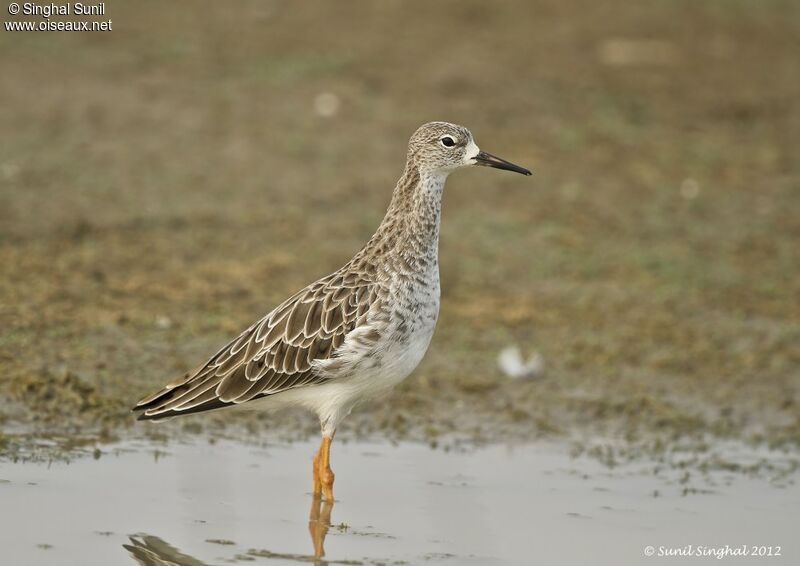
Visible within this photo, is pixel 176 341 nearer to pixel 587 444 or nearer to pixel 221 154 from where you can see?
pixel 587 444

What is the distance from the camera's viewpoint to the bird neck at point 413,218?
948cm

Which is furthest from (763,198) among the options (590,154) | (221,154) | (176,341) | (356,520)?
(356,520)

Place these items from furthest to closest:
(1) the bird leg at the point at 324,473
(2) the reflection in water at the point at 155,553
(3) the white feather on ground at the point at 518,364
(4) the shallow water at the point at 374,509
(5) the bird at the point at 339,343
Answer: (3) the white feather on ground at the point at 518,364
(1) the bird leg at the point at 324,473
(5) the bird at the point at 339,343
(4) the shallow water at the point at 374,509
(2) the reflection in water at the point at 155,553

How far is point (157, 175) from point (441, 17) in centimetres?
737

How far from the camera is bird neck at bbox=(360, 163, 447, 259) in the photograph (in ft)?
31.1

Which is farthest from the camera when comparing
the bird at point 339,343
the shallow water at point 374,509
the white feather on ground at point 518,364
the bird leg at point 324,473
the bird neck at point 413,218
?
the white feather on ground at point 518,364

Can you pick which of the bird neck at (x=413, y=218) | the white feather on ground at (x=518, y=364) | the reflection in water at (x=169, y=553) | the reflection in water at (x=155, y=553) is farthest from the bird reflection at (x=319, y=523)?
the white feather on ground at (x=518, y=364)

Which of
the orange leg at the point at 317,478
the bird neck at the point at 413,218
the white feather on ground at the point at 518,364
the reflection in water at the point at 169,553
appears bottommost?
the reflection in water at the point at 169,553

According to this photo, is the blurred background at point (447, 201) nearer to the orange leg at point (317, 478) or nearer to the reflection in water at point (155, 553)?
the orange leg at point (317, 478)

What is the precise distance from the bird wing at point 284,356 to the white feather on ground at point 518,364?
3.15 m

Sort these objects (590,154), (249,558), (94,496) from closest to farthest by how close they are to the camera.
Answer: (249,558) < (94,496) < (590,154)

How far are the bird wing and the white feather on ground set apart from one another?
3145 millimetres

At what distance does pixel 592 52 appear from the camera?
2084 cm

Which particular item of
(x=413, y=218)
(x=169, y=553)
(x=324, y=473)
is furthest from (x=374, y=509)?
(x=413, y=218)
